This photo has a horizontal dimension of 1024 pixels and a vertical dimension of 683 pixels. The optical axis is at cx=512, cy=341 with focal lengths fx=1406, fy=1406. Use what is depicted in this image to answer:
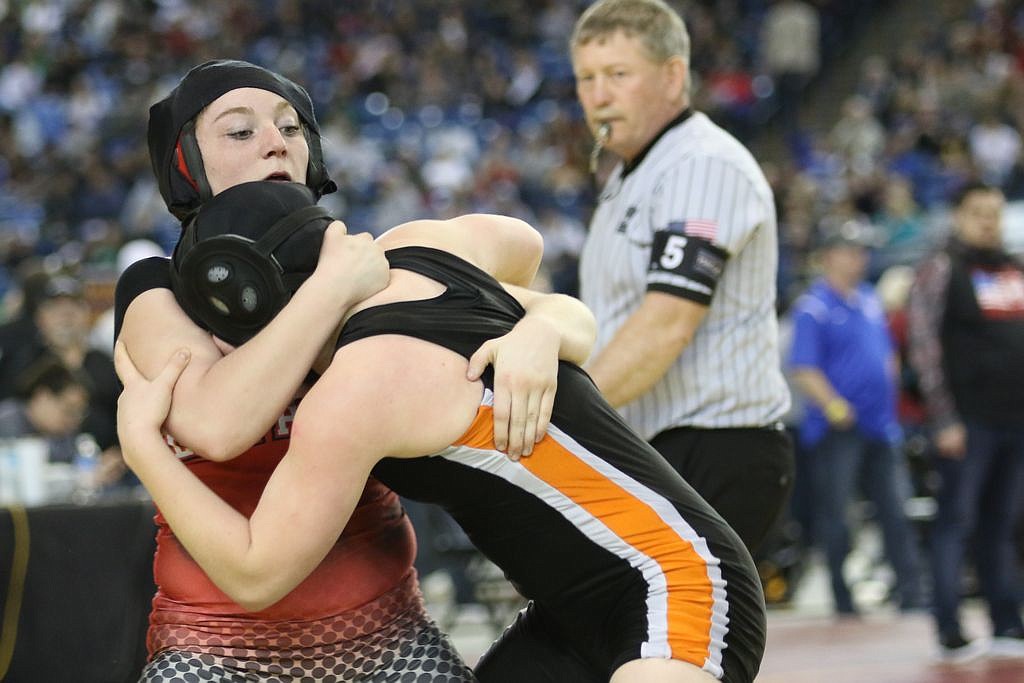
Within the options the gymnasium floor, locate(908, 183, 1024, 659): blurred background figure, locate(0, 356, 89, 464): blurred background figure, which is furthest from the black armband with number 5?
locate(908, 183, 1024, 659): blurred background figure

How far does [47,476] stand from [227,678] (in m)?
3.37

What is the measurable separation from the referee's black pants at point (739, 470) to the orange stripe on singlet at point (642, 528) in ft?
3.82

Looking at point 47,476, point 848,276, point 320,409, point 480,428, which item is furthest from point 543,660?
point 848,276

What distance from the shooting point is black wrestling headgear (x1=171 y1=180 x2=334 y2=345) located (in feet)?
6.81

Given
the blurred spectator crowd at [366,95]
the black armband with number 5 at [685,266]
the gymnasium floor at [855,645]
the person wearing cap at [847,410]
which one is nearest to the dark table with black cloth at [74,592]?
the black armband with number 5 at [685,266]

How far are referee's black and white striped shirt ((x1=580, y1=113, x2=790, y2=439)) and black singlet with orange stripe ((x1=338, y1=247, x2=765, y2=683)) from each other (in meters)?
1.19

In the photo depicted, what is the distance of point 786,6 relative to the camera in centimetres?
1920

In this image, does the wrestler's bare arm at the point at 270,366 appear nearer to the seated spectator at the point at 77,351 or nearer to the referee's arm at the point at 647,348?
the referee's arm at the point at 647,348

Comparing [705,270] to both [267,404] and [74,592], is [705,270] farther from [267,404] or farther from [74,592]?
[74,592]

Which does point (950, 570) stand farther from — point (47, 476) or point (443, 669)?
point (443, 669)

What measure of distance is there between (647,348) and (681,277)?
0.19 m

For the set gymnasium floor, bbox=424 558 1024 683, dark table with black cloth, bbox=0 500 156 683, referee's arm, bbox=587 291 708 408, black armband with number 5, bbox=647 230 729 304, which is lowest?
gymnasium floor, bbox=424 558 1024 683

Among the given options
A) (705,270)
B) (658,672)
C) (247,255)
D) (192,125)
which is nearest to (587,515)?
(658,672)

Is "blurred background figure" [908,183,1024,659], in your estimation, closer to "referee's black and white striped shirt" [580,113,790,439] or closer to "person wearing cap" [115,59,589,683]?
"referee's black and white striped shirt" [580,113,790,439]
